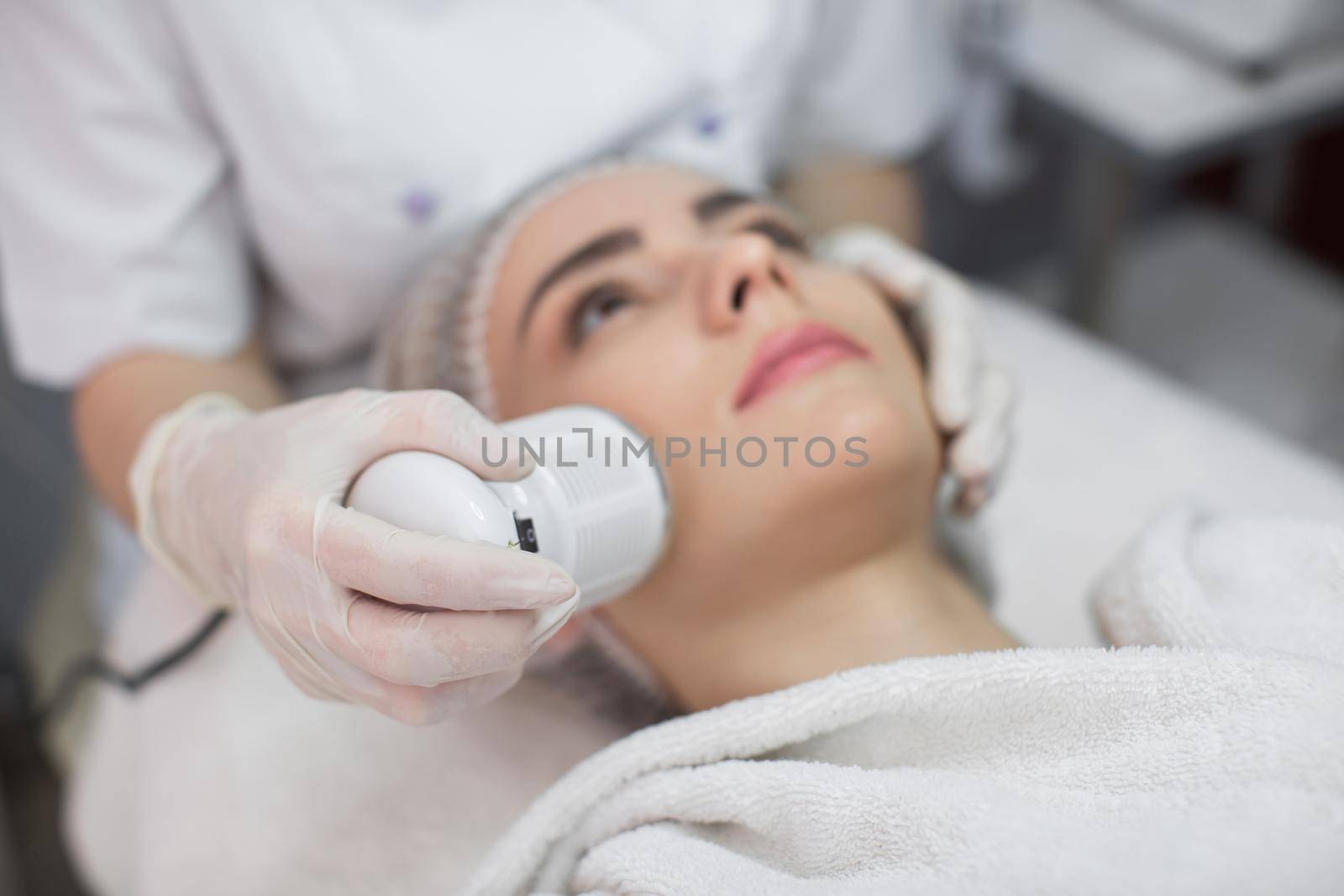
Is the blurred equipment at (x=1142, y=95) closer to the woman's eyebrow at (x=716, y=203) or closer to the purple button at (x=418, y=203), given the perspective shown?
the woman's eyebrow at (x=716, y=203)

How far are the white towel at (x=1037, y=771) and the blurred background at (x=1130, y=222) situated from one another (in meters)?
0.66

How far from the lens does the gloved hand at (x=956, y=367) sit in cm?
91

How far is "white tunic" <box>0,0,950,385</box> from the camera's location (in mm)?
993

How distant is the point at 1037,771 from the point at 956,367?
1.24 feet

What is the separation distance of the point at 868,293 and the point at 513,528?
437mm

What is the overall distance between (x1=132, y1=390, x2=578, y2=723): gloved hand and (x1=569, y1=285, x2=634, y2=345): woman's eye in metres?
0.22

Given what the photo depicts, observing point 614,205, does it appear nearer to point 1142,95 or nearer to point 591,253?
point 591,253

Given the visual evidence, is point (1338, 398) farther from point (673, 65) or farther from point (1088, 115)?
point (673, 65)

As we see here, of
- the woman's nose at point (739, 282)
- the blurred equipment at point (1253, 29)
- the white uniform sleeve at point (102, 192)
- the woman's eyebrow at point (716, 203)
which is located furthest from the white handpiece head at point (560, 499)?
the blurred equipment at point (1253, 29)

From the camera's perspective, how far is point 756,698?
0.76 meters

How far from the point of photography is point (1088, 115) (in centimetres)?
129

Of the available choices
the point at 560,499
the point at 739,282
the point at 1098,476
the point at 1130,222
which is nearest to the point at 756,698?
the point at 560,499

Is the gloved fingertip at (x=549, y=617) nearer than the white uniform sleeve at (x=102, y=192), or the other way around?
the gloved fingertip at (x=549, y=617)

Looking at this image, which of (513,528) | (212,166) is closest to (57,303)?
(212,166)
